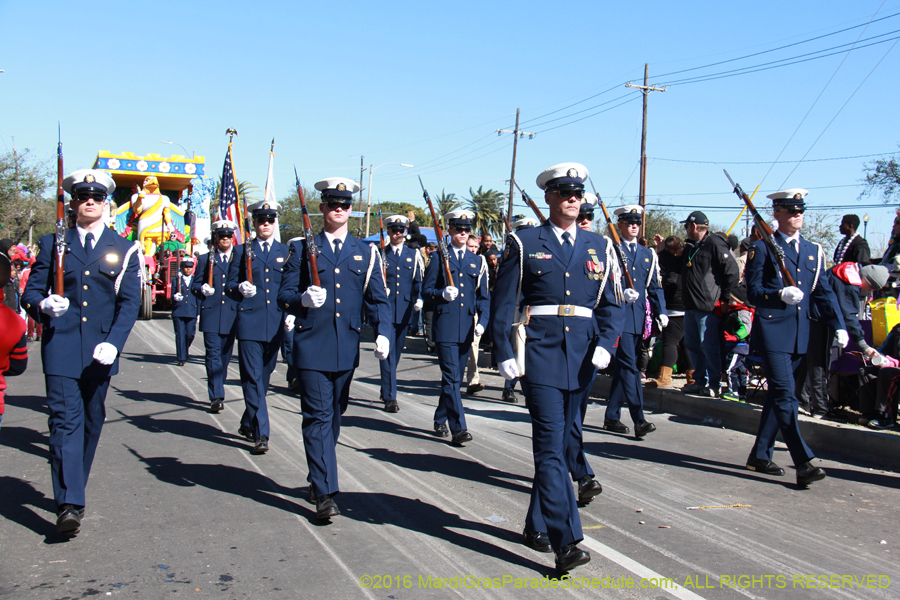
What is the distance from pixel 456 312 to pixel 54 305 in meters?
4.38

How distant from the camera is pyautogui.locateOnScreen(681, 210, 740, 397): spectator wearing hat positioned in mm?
9406

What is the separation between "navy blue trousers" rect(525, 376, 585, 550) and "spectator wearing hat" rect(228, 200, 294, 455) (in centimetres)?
287

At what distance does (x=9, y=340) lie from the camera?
4.54 metres

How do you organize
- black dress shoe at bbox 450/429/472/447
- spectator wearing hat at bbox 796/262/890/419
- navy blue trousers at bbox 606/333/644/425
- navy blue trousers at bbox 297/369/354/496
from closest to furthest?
1. navy blue trousers at bbox 297/369/354/496
2. black dress shoe at bbox 450/429/472/447
3. navy blue trousers at bbox 606/333/644/425
4. spectator wearing hat at bbox 796/262/890/419

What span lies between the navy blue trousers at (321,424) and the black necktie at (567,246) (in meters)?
1.76

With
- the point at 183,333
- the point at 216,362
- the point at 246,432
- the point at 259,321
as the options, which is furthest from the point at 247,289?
the point at 183,333

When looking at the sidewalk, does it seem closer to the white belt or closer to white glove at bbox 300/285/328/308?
the white belt

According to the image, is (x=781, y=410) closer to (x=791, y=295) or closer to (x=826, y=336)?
(x=791, y=295)

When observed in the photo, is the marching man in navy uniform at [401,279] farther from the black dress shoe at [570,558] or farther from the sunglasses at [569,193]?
the black dress shoe at [570,558]

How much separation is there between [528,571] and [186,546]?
198 centimetres

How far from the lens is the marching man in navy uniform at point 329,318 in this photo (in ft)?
17.2

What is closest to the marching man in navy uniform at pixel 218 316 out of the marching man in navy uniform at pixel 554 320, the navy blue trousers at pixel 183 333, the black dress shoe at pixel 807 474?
the navy blue trousers at pixel 183 333

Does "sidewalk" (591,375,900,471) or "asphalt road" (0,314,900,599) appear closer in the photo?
"asphalt road" (0,314,900,599)

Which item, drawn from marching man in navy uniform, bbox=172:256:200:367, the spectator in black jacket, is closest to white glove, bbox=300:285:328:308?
the spectator in black jacket
